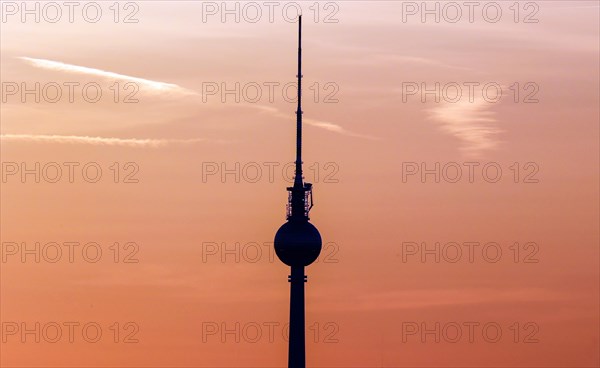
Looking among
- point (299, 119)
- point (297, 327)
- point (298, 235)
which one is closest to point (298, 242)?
point (298, 235)

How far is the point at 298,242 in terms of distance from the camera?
183625 mm

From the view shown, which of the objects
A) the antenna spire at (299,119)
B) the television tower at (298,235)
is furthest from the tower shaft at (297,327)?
the antenna spire at (299,119)

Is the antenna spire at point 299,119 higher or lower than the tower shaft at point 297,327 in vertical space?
higher

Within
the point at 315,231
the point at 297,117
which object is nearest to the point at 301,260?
the point at 315,231

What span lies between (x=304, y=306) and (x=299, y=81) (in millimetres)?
28473

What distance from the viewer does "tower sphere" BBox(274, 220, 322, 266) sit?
18388 centimetres

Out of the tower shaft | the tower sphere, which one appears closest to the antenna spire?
the tower sphere

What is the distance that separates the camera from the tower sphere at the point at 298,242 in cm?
18388

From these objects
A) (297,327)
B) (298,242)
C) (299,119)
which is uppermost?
(299,119)

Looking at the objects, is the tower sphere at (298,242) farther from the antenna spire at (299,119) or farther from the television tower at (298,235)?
the antenna spire at (299,119)

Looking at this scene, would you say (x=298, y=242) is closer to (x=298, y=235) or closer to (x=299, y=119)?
(x=298, y=235)

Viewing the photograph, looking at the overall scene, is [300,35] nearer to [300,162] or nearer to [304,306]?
[300,162]

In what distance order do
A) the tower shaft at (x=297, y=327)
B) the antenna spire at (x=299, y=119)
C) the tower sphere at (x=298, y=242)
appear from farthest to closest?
the tower shaft at (x=297, y=327), the antenna spire at (x=299, y=119), the tower sphere at (x=298, y=242)

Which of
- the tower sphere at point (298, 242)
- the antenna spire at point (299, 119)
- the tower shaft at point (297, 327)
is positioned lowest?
the tower shaft at point (297, 327)
